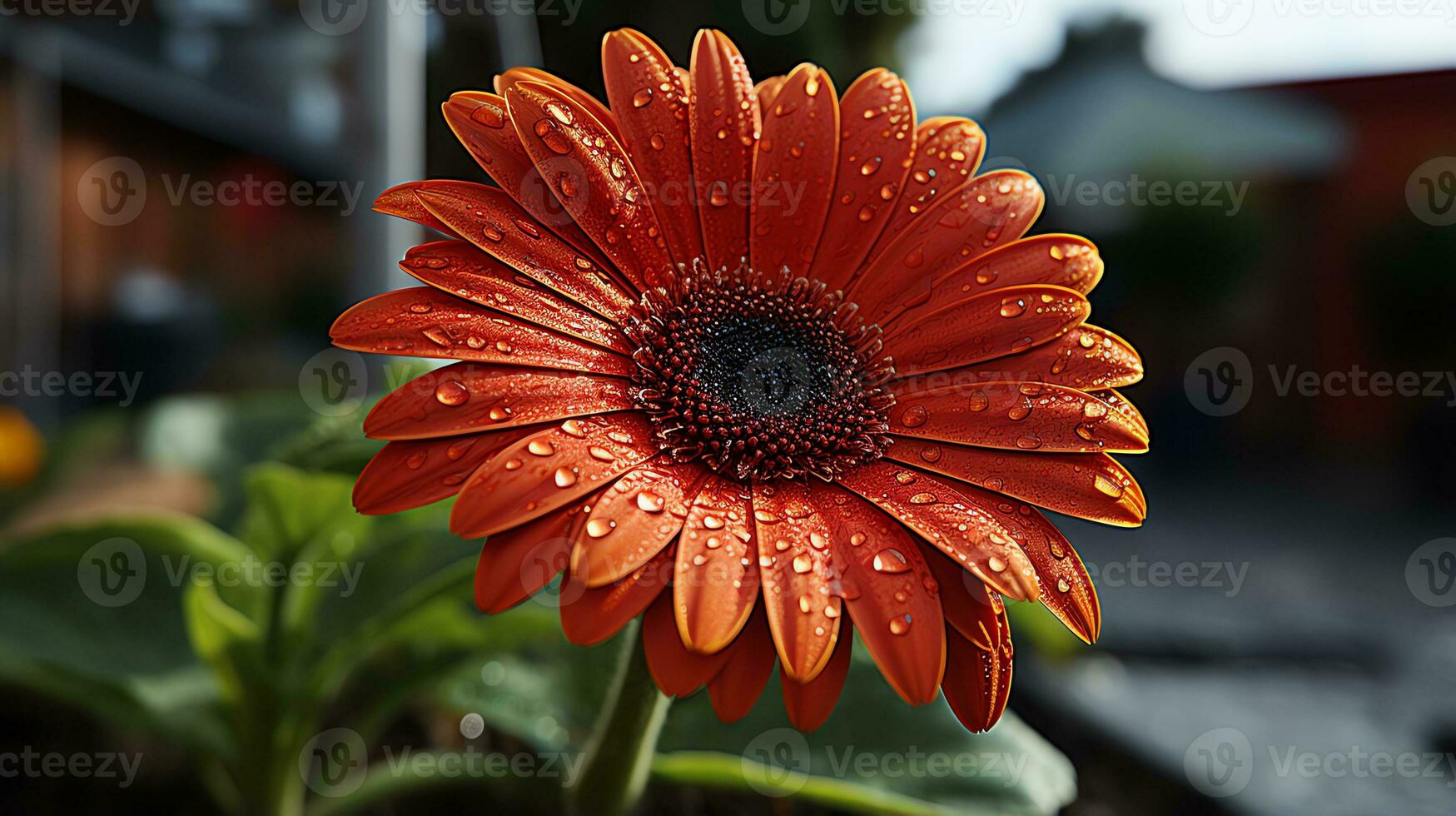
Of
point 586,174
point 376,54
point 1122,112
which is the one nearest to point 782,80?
point 586,174

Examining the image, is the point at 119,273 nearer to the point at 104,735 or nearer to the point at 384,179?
the point at 384,179

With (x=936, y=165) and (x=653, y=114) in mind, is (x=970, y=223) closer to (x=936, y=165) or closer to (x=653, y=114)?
(x=936, y=165)
